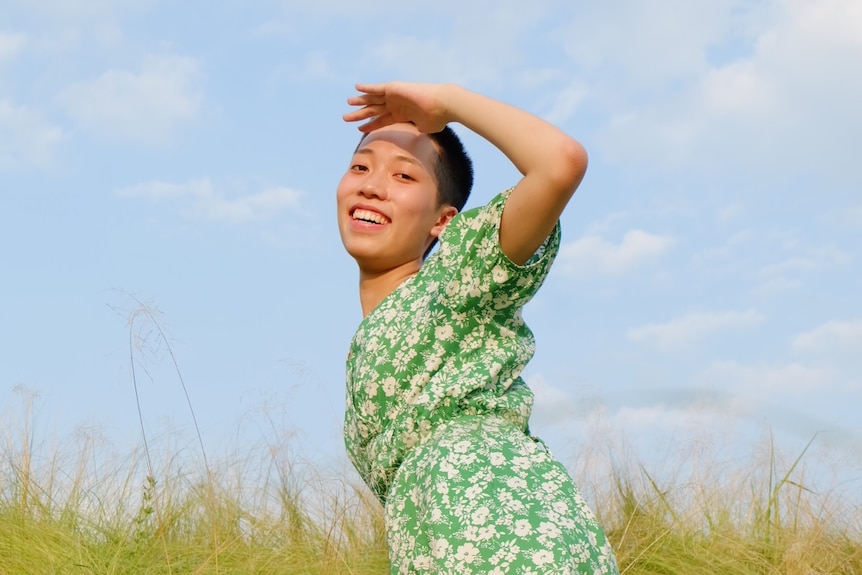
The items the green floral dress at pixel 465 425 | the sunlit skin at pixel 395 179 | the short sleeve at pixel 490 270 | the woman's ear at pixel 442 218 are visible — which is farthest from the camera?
the woman's ear at pixel 442 218

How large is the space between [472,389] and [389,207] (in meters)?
0.75

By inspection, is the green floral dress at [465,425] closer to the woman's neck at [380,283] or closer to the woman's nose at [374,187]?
the woman's neck at [380,283]

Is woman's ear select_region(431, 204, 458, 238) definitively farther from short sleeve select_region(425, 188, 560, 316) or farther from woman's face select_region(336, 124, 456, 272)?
short sleeve select_region(425, 188, 560, 316)

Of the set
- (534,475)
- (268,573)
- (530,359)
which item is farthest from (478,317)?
(268,573)

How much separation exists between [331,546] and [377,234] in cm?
220

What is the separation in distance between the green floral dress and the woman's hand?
0.39 m

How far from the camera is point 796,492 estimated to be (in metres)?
5.57

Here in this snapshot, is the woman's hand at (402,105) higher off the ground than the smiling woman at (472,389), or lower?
higher

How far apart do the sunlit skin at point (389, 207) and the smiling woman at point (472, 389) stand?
40mm

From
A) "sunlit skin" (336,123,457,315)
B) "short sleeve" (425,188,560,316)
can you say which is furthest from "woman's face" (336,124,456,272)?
"short sleeve" (425,188,560,316)

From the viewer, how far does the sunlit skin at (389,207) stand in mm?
3016

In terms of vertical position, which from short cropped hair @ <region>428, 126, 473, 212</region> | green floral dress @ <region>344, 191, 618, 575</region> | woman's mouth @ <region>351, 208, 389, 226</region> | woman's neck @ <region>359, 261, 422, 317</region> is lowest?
green floral dress @ <region>344, 191, 618, 575</region>

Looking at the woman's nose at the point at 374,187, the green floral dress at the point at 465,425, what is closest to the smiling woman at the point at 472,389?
the green floral dress at the point at 465,425

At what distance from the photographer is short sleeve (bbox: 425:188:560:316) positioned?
2.47m
